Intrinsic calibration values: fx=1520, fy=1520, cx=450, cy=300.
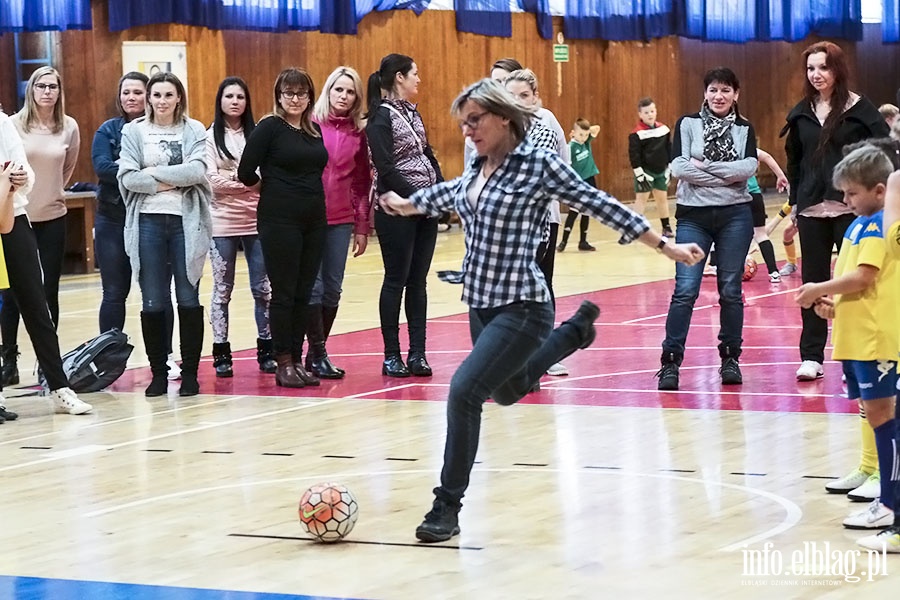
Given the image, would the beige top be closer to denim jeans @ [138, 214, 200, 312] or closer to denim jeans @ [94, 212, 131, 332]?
denim jeans @ [94, 212, 131, 332]

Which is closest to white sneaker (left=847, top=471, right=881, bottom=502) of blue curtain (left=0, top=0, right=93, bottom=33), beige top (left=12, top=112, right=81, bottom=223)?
beige top (left=12, top=112, right=81, bottom=223)

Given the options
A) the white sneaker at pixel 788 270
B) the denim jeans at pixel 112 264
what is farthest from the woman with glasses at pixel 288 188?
the white sneaker at pixel 788 270

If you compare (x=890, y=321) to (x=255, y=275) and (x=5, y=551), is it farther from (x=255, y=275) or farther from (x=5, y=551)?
(x=255, y=275)

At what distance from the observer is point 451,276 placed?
18.8 ft

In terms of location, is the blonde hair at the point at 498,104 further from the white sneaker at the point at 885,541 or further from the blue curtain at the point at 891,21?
the blue curtain at the point at 891,21

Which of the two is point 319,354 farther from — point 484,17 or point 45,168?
point 484,17

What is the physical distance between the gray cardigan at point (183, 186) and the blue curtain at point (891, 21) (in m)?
23.6

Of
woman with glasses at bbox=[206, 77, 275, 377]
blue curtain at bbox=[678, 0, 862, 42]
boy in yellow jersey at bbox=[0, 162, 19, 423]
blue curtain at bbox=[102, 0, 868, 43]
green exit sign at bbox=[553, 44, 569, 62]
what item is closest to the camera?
boy in yellow jersey at bbox=[0, 162, 19, 423]

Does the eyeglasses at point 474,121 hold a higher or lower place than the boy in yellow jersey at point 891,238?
higher

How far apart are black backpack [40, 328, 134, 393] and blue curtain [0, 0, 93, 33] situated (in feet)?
27.5

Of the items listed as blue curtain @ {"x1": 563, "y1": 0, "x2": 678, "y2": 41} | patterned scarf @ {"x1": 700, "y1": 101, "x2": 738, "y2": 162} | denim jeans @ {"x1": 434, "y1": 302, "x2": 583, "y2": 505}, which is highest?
blue curtain @ {"x1": 563, "y1": 0, "x2": 678, "y2": 41}

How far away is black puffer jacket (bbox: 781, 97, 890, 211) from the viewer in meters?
8.41

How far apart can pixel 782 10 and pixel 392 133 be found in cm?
2075

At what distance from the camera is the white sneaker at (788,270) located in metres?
15.1
